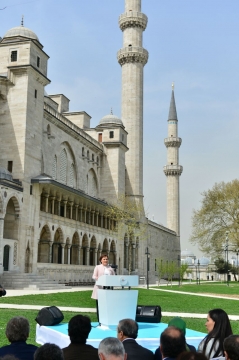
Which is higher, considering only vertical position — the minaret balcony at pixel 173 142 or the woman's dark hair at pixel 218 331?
the minaret balcony at pixel 173 142

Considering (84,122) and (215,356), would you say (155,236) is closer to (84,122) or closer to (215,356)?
(84,122)

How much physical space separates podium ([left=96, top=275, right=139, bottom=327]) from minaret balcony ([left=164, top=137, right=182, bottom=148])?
72872mm

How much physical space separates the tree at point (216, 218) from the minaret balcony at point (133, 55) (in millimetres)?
18713

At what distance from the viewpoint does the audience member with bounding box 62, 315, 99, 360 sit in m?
5.53

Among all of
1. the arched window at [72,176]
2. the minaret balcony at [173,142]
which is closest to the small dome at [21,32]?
the arched window at [72,176]

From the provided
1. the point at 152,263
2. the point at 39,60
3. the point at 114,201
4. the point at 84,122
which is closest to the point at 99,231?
the point at 114,201

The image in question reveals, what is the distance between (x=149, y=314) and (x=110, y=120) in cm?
4360

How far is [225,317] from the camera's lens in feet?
19.9

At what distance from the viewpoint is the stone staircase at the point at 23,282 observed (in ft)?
96.8

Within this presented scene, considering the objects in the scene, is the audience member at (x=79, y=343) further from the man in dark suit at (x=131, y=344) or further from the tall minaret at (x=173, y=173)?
the tall minaret at (x=173, y=173)

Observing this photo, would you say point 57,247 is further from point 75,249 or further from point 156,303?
point 156,303

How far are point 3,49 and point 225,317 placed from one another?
106 ft

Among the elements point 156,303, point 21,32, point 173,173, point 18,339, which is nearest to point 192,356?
point 18,339

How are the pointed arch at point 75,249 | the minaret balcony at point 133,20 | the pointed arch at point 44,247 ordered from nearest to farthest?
the pointed arch at point 44,247
the pointed arch at point 75,249
the minaret balcony at point 133,20
